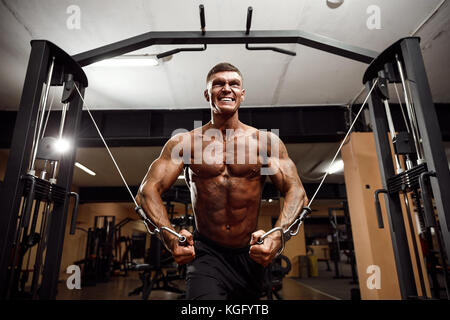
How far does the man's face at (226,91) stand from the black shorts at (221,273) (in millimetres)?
839

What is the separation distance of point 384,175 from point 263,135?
86 centimetres

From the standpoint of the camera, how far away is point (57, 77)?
189cm

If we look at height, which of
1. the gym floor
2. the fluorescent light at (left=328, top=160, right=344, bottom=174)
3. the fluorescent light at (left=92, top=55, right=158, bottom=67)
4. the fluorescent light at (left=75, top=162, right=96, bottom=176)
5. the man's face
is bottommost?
the gym floor

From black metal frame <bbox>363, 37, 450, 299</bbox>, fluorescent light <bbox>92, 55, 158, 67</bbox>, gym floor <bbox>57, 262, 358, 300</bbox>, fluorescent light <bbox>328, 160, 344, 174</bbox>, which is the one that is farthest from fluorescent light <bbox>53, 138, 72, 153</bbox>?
fluorescent light <bbox>328, 160, 344, 174</bbox>

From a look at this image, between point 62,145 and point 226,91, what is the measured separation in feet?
3.62

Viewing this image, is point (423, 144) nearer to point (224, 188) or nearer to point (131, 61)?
point (224, 188)

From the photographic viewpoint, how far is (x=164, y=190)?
167 centimetres

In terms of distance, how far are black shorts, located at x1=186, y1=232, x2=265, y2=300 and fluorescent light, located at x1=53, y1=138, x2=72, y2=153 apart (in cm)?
102

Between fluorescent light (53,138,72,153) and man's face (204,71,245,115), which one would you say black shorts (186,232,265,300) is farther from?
fluorescent light (53,138,72,153)

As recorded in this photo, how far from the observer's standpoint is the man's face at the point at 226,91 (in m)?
1.75

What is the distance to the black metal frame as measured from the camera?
1444mm

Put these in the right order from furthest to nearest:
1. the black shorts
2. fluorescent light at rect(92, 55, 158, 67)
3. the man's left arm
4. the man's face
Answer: fluorescent light at rect(92, 55, 158, 67) < the man's face < the black shorts < the man's left arm

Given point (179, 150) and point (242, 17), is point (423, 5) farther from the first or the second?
point (179, 150)

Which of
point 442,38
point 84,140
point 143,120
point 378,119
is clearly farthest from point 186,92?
point 442,38
